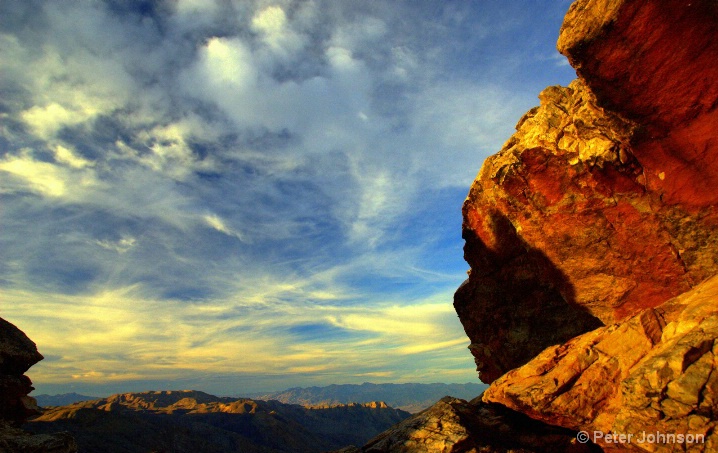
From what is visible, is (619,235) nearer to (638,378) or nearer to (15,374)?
(638,378)

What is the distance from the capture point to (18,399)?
2719 cm

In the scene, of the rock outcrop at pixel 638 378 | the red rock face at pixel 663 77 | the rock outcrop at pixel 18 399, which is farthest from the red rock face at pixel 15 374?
the red rock face at pixel 663 77

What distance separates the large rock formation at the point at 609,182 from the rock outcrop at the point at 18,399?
38405 mm

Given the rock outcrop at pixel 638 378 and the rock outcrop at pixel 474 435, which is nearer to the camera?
the rock outcrop at pixel 638 378

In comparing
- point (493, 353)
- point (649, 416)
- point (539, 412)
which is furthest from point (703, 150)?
point (493, 353)

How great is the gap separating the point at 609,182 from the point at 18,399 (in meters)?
46.9

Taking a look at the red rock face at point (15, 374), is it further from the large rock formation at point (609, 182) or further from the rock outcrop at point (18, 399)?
the large rock formation at point (609, 182)

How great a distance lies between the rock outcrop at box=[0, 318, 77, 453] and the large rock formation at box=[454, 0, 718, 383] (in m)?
38.4

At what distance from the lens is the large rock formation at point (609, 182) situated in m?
17.1

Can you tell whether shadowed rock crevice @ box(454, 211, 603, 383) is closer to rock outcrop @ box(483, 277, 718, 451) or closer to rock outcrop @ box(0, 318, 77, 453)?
rock outcrop @ box(483, 277, 718, 451)

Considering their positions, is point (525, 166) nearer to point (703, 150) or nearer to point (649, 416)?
point (703, 150)

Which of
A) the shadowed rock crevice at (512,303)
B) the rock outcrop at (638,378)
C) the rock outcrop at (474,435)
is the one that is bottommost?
the rock outcrop at (474,435)

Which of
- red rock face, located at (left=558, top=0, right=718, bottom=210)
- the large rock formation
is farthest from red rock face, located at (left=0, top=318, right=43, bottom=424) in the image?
red rock face, located at (left=558, top=0, right=718, bottom=210)

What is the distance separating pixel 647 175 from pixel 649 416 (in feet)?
45.9
